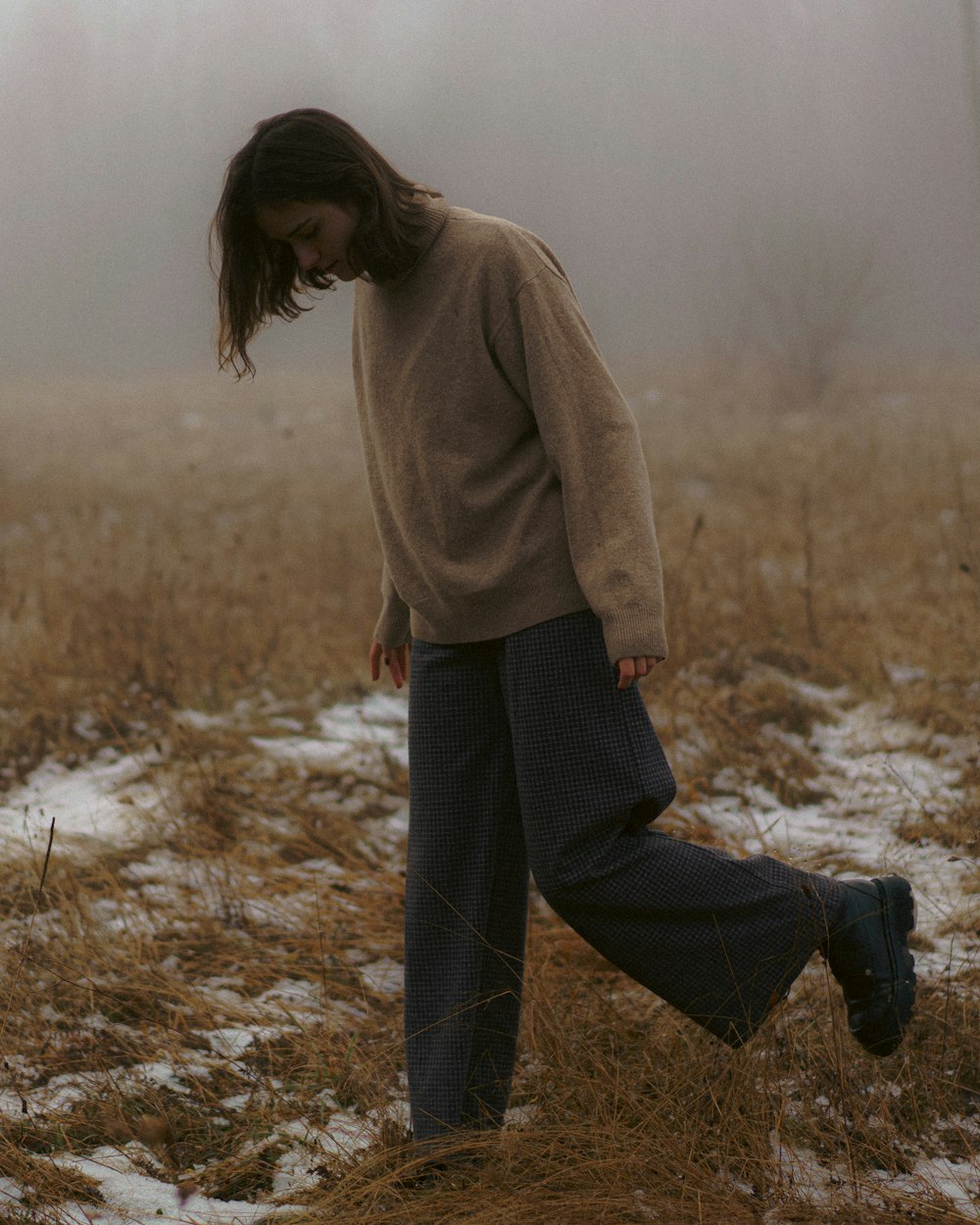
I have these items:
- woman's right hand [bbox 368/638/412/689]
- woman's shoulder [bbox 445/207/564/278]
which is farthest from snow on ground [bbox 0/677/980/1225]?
woman's shoulder [bbox 445/207/564/278]

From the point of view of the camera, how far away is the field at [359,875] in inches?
66.6

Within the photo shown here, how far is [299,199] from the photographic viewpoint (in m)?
1.64

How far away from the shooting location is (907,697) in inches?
177

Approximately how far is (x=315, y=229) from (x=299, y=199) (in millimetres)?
58

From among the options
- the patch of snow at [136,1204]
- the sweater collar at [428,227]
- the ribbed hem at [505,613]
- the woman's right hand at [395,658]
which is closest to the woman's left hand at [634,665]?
the ribbed hem at [505,613]

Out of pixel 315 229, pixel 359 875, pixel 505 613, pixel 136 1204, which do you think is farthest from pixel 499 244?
pixel 359 875

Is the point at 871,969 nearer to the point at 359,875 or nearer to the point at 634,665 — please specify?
the point at 634,665

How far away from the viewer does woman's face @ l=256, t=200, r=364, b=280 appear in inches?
65.4

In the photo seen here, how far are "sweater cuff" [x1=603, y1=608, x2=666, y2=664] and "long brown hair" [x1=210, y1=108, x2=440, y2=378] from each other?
2.10 feet

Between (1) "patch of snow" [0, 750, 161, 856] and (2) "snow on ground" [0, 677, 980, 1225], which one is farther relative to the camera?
(1) "patch of snow" [0, 750, 161, 856]

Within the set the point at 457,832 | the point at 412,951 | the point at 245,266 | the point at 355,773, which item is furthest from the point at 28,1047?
the point at 355,773

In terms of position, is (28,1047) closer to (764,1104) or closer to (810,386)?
(764,1104)

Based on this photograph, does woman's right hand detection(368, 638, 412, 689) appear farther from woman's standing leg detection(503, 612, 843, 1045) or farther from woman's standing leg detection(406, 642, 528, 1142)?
woman's standing leg detection(503, 612, 843, 1045)

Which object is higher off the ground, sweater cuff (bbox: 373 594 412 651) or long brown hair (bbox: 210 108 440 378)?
long brown hair (bbox: 210 108 440 378)
